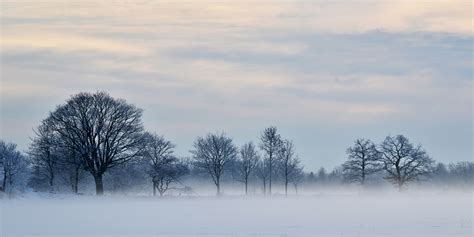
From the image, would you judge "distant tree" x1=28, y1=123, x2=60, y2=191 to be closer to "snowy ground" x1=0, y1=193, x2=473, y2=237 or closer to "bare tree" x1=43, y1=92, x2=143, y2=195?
"bare tree" x1=43, y1=92, x2=143, y2=195

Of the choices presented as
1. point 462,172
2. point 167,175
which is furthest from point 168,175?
point 462,172

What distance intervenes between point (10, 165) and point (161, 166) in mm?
17133

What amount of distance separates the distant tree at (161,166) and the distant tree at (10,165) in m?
15.0

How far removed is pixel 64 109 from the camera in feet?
236

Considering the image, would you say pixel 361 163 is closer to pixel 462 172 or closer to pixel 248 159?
pixel 248 159

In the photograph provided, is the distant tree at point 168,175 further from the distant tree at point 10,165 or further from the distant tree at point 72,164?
the distant tree at point 10,165

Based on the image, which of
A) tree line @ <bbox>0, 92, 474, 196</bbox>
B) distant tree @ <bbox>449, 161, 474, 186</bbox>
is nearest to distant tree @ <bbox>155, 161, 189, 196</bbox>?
tree line @ <bbox>0, 92, 474, 196</bbox>

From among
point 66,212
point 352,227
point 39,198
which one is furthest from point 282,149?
point 352,227

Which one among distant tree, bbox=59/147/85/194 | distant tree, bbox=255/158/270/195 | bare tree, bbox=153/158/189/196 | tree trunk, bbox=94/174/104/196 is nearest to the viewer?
tree trunk, bbox=94/174/104/196

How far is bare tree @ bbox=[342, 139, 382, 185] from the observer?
286ft

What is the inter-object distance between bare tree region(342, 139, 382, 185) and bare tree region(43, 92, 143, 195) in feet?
97.9

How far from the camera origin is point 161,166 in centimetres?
8081

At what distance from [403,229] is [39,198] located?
36.7m

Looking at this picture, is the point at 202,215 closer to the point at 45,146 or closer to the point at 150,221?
the point at 150,221
